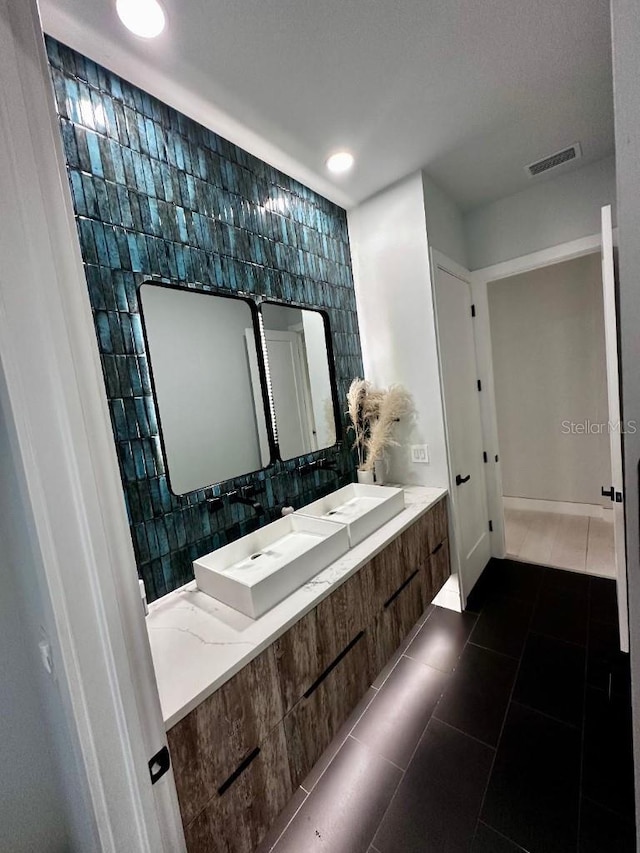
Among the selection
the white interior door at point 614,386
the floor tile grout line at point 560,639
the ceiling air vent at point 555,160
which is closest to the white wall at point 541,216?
the ceiling air vent at point 555,160

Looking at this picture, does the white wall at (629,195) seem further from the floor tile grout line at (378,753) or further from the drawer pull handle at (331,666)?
the floor tile grout line at (378,753)

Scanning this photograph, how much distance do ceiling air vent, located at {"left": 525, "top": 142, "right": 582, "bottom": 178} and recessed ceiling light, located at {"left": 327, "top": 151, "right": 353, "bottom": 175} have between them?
3.70ft

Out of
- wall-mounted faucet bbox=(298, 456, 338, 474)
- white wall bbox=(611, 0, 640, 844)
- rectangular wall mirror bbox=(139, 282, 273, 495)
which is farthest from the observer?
wall-mounted faucet bbox=(298, 456, 338, 474)

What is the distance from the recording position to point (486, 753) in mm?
1410

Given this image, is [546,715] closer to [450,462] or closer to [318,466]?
[450,462]

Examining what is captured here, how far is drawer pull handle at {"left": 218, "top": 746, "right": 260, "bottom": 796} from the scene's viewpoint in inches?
36.8

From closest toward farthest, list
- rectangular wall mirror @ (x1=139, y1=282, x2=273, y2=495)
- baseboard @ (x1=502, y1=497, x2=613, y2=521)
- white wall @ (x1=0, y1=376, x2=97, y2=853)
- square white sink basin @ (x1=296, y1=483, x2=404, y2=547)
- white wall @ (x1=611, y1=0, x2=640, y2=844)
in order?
1. white wall @ (x1=611, y1=0, x2=640, y2=844)
2. white wall @ (x1=0, y1=376, x2=97, y2=853)
3. rectangular wall mirror @ (x1=139, y1=282, x2=273, y2=495)
4. square white sink basin @ (x1=296, y1=483, x2=404, y2=547)
5. baseboard @ (x1=502, y1=497, x2=613, y2=521)

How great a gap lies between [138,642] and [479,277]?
295cm

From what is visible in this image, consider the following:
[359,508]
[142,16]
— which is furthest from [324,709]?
[142,16]

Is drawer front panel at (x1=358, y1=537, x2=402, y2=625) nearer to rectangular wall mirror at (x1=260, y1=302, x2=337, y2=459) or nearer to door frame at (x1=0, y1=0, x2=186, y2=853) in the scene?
rectangular wall mirror at (x1=260, y1=302, x2=337, y2=459)

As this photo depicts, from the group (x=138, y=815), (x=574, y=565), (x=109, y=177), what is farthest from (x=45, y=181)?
(x=574, y=565)

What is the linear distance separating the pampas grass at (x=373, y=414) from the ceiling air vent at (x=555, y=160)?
1.54 meters

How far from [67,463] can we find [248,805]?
113 cm

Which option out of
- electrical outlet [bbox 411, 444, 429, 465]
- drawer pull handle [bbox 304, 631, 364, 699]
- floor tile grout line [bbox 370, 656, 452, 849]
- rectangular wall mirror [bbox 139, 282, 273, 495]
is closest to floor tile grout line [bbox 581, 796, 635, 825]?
floor tile grout line [bbox 370, 656, 452, 849]
